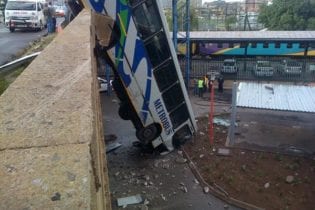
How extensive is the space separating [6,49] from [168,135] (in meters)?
9.62

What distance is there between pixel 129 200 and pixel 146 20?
12.1 ft

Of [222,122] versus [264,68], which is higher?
[264,68]

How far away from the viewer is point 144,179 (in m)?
8.16

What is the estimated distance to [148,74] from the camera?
805cm

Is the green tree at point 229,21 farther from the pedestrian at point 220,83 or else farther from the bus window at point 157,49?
the bus window at point 157,49

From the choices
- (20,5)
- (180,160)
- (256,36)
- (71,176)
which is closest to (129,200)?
(180,160)

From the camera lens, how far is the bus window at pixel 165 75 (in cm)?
828

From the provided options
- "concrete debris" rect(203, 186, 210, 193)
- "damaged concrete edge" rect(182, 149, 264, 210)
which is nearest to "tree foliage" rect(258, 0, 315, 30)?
"damaged concrete edge" rect(182, 149, 264, 210)

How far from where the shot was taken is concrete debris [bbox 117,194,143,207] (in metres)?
7.24

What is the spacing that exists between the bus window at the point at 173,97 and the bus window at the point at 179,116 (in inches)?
6.6

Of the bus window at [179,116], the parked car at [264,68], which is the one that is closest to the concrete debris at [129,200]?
the bus window at [179,116]

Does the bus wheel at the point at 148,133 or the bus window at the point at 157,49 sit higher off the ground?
the bus window at the point at 157,49

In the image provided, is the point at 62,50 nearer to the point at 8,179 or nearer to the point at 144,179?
the point at 8,179

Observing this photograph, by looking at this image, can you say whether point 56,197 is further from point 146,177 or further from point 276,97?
point 276,97
